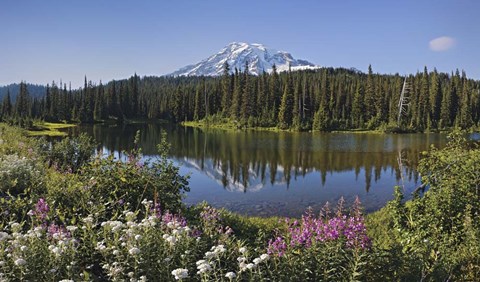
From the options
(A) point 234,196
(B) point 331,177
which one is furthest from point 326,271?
(B) point 331,177

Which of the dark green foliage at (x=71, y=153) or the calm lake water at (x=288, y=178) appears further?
the calm lake water at (x=288, y=178)

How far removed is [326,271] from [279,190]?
54.6ft

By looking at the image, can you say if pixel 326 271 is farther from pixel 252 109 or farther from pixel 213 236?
pixel 252 109

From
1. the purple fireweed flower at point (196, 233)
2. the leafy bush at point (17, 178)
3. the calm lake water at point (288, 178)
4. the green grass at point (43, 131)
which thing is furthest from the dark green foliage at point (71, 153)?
the green grass at point (43, 131)

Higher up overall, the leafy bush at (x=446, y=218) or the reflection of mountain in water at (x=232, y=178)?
the leafy bush at (x=446, y=218)

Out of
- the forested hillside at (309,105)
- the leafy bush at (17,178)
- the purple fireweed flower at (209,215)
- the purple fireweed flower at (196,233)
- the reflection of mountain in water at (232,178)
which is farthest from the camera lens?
the forested hillside at (309,105)

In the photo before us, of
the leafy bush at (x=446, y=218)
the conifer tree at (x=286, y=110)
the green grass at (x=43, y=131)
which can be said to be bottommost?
the leafy bush at (x=446, y=218)

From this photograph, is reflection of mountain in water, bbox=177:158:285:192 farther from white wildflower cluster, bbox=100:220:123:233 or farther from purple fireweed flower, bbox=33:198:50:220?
white wildflower cluster, bbox=100:220:123:233

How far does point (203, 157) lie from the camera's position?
36.3 meters

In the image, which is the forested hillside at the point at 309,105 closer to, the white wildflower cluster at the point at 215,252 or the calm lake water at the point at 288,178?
the calm lake water at the point at 288,178

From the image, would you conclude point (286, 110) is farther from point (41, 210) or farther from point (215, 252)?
point (215, 252)

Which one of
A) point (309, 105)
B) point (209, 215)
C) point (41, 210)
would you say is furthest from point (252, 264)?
point (309, 105)

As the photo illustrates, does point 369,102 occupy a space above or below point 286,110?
above

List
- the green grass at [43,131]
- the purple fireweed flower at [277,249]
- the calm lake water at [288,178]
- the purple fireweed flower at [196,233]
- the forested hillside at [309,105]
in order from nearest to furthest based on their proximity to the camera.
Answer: the purple fireweed flower at [277,249] < the purple fireweed flower at [196,233] < the calm lake water at [288,178] < the green grass at [43,131] < the forested hillside at [309,105]
